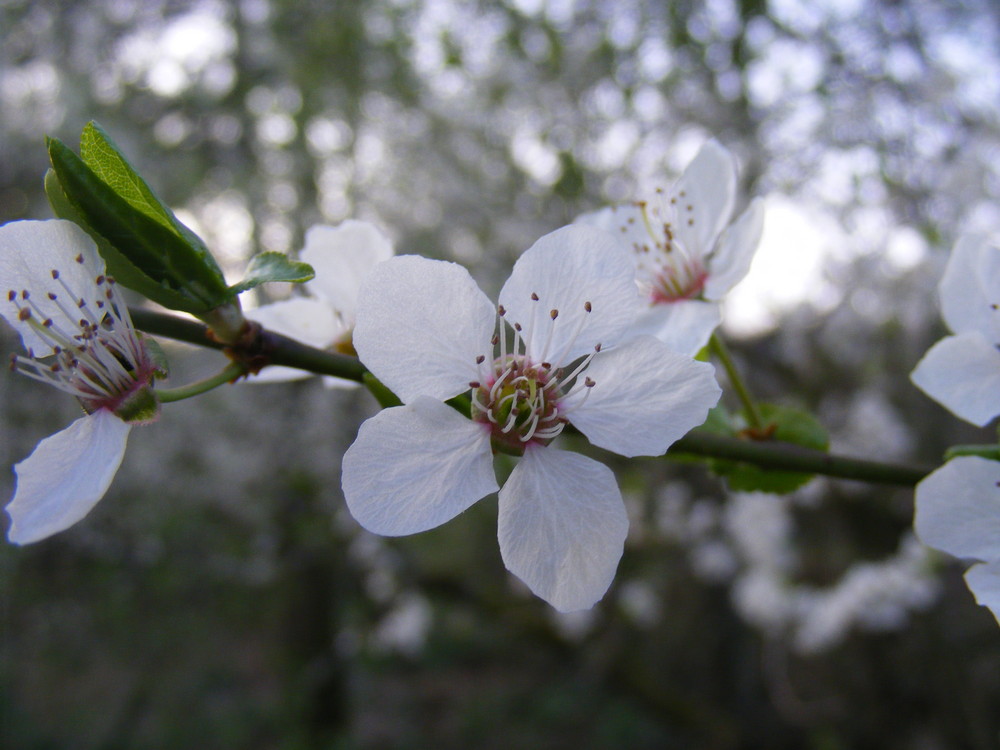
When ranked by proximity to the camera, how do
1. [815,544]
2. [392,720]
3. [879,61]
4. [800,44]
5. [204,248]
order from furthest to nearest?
[392,720]
[815,544]
[800,44]
[879,61]
[204,248]

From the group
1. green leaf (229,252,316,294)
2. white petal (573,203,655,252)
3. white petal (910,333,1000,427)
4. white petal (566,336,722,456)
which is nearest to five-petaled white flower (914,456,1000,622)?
white petal (910,333,1000,427)

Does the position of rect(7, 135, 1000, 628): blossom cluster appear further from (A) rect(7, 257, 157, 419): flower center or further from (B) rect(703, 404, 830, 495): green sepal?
(B) rect(703, 404, 830, 495): green sepal

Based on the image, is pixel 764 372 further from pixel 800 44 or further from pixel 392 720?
pixel 392 720

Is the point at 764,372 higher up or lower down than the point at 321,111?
lower down

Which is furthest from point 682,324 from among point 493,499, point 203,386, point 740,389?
point 493,499

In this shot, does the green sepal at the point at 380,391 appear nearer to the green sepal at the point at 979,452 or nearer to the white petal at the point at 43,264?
the white petal at the point at 43,264

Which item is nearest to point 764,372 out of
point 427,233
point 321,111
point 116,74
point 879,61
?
point 879,61
